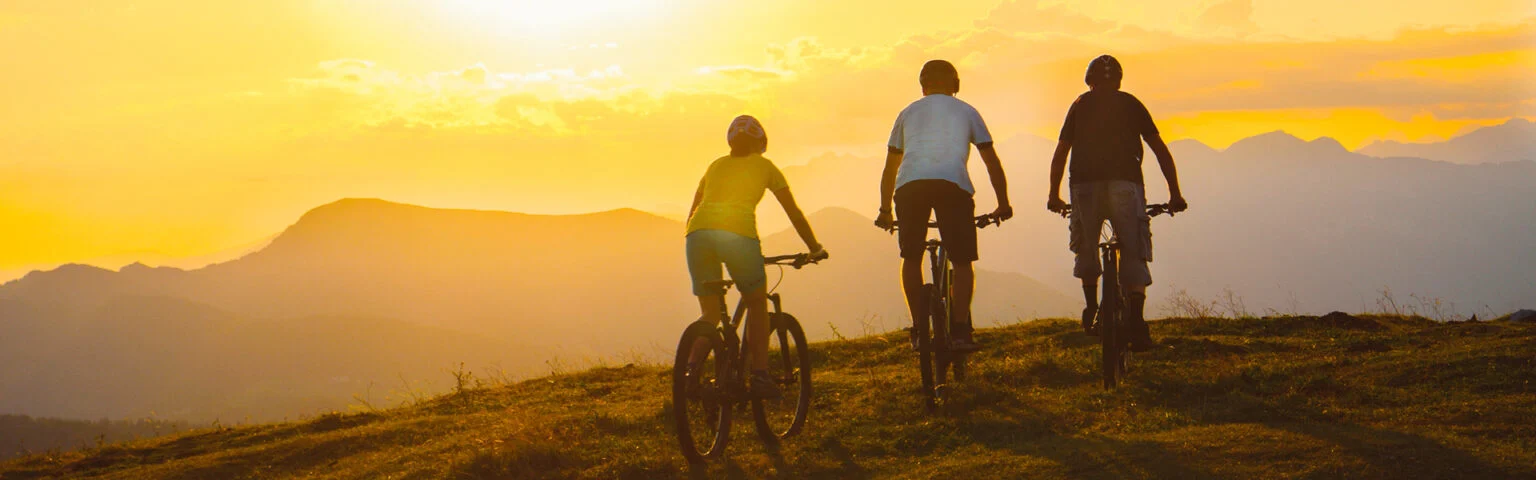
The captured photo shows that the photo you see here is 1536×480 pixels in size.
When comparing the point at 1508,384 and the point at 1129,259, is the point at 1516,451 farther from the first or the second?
the point at 1129,259

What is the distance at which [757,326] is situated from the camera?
7.23 meters

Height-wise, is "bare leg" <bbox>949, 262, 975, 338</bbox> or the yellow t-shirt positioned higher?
the yellow t-shirt

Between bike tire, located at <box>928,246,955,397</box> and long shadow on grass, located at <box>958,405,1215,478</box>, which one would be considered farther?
bike tire, located at <box>928,246,955,397</box>

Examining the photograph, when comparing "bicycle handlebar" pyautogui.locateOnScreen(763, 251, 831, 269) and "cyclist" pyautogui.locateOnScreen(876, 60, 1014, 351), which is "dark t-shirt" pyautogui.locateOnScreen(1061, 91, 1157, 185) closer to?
"cyclist" pyautogui.locateOnScreen(876, 60, 1014, 351)

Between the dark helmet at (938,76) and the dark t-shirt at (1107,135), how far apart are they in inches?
40.1

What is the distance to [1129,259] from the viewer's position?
27.5 ft

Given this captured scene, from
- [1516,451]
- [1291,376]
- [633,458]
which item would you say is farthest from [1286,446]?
[633,458]

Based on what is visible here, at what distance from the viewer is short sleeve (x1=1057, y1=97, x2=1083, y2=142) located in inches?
336

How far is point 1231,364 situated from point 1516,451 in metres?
3.79

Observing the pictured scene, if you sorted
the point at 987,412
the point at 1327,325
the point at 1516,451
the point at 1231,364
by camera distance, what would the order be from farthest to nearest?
the point at 1327,325
the point at 1231,364
the point at 987,412
the point at 1516,451

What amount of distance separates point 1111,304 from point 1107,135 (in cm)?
126

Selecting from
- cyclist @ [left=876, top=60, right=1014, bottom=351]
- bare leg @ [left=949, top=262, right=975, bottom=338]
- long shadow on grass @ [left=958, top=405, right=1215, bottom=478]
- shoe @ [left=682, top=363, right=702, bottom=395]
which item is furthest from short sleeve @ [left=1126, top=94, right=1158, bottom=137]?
shoe @ [left=682, top=363, right=702, bottom=395]

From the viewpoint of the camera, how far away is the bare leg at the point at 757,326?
721 cm

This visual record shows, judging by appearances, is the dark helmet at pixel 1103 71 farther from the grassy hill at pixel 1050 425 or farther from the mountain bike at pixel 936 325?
the grassy hill at pixel 1050 425
